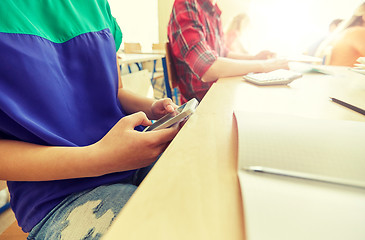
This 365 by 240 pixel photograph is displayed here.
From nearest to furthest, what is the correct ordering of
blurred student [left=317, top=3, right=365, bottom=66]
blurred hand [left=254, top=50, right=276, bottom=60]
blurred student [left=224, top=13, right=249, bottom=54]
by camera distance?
blurred student [left=317, top=3, right=365, bottom=66], blurred hand [left=254, top=50, right=276, bottom=60], blurred student [left=224, top=13, right=249, bottom=54]

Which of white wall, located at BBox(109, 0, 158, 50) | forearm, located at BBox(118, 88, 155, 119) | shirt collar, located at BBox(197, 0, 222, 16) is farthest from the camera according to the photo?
white wall, located at BBox(109, 0, 158, 50)

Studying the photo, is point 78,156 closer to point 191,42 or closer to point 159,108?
point 159,108

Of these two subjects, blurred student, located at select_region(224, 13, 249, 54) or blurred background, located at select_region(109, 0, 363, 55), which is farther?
blurred student, located at select_region(224, 13, 249, 54)

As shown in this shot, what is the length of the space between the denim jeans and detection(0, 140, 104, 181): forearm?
0.05m

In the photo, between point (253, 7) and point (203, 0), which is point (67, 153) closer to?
point (203, 0)

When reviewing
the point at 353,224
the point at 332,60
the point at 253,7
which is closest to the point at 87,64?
the point at 353,224

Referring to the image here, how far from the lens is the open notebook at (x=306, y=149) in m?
0.21

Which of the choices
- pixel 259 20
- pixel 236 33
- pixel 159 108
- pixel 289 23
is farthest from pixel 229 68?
pixel 259 20

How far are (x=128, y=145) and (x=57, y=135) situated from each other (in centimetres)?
16

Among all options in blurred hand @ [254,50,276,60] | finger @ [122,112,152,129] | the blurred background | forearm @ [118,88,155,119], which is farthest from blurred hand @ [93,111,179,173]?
the blurred background

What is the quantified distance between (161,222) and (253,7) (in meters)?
4.46

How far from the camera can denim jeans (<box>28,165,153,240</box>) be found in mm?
297

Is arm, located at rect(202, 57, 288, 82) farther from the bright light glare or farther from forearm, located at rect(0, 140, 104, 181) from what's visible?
the bright light glare

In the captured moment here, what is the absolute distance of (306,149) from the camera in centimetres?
24
